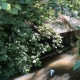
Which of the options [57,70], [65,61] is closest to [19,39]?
[57,70]

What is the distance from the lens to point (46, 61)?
4.76 m

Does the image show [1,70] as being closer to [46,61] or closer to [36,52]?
[36,52]

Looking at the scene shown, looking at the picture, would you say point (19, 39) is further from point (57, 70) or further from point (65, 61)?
point (65, 61)

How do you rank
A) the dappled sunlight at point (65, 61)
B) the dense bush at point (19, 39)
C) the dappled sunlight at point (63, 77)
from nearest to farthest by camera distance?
1. the dense bush at point (19, 39)
2. the dappled sunlight at point (63, 77)
3. the dappled sunlight at point (65, 61)

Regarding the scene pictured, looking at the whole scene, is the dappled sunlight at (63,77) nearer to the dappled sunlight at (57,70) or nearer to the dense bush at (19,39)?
the dappled sunlight at (57,70)

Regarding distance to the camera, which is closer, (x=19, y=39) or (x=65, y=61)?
(x=19, y=39)

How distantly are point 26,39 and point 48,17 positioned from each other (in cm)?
77

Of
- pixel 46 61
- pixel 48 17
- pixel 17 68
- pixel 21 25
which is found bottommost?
pixel 17 68

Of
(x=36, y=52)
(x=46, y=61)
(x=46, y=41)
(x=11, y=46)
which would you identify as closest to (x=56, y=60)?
(x=46, y=61)

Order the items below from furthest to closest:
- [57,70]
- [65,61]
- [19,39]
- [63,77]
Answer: [65,61]
[57,70]
[63,77]
[19,39]

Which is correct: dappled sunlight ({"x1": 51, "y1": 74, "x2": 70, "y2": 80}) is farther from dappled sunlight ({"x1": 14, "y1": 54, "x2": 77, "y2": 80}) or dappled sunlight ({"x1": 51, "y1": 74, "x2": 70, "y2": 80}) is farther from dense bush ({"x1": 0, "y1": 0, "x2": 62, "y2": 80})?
dense bush ({"x1": 0, "y1": 0, "x2": 62, "y2": 80})

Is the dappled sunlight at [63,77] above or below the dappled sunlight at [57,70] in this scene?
below

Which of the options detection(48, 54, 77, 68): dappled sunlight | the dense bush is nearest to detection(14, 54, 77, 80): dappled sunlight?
detection(48, 54, 77, 68): dappled sunlight

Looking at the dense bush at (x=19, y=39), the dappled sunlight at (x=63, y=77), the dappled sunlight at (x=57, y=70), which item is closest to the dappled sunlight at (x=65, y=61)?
the dappled sunlight at (x=57, y=70)
